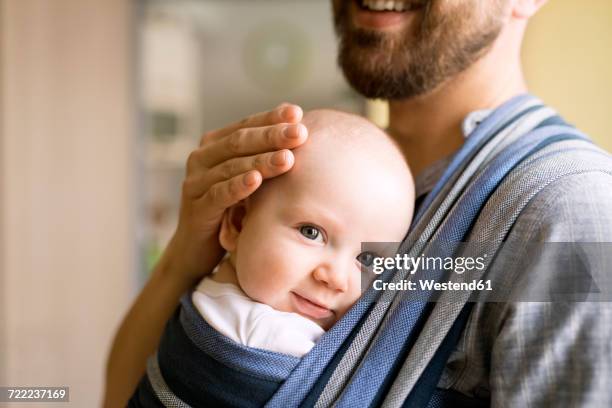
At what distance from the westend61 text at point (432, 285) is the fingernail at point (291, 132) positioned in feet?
0.72

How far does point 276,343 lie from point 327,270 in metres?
0.12

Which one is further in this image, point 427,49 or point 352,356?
point 427,49

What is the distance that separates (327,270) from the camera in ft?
2.64

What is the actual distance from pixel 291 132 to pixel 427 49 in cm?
39

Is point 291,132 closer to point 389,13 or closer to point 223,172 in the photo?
point 223,172

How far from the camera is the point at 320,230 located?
820mm

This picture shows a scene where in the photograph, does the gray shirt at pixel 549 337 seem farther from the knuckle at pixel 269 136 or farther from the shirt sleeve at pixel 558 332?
the knuckle at pixel 269 136

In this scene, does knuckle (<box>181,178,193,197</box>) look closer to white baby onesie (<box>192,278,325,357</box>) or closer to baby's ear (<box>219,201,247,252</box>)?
baby's ear (<box>219,201,247,252</box>)

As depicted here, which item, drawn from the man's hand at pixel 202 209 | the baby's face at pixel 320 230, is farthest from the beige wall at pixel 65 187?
the baby's face at pixel 320 230

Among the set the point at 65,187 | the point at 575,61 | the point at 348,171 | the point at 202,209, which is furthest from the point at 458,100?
the point at 65,187

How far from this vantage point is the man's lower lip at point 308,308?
0.81m

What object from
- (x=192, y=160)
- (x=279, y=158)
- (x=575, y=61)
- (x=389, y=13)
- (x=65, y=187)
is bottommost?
(x=65, y=187)

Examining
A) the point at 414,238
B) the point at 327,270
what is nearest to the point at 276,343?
the point at 327,270

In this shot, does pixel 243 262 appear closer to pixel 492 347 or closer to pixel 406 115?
pixel 492 347
